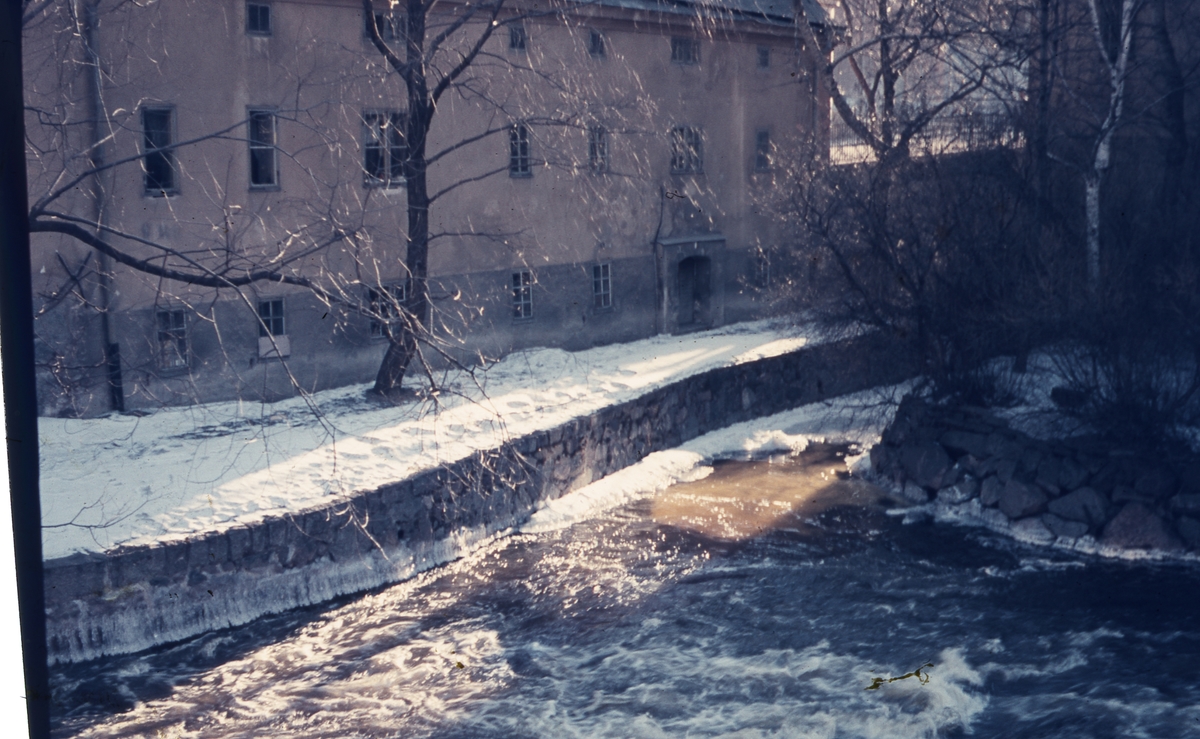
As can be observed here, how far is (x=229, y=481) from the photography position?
10125 millimetres

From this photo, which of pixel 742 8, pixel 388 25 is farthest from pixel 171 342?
pixel 742 8

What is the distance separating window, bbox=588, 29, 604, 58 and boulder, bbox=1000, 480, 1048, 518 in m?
11.2

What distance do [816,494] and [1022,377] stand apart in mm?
3080

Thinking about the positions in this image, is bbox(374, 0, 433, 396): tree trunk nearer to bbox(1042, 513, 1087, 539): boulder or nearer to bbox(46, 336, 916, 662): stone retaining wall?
bbox(46, 336, 916, 662): stone retaining wall

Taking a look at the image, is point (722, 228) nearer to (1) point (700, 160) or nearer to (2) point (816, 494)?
(1) point (700, 160)

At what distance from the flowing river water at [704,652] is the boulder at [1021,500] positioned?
64 cm

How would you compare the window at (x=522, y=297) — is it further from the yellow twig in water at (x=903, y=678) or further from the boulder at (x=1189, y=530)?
the yellow twig in water at (x=903, y=678)

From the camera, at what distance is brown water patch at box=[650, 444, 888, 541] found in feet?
40.4

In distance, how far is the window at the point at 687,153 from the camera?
68.0 ft

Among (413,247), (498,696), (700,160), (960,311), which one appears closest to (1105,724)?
(498,696)

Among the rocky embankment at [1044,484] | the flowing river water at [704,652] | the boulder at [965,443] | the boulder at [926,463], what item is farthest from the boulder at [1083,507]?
the boulder at [926,463]

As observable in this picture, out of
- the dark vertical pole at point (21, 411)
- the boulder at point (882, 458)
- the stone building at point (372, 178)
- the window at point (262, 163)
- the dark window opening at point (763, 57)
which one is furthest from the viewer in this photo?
the dark window opening at point (763, 57)

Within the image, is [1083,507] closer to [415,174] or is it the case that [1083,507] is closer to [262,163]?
[415,174]

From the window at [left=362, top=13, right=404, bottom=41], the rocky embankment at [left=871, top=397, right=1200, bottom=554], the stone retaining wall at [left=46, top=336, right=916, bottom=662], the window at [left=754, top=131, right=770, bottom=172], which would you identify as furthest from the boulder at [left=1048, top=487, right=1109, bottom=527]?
the window at [left=754, top=131, right=770, bottom=172]
